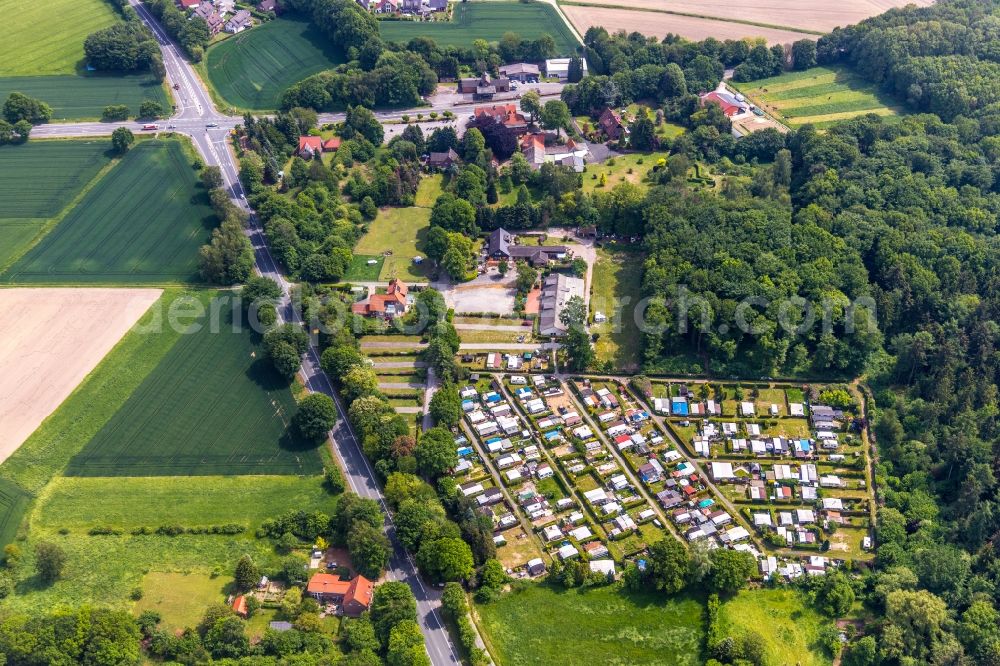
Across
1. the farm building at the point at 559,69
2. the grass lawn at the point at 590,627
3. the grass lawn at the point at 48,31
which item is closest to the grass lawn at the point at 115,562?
the grass lawn at the point at 590,627

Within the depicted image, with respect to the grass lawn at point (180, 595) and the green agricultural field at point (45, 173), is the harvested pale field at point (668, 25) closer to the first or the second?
the green agricultural field at point (45, 173)

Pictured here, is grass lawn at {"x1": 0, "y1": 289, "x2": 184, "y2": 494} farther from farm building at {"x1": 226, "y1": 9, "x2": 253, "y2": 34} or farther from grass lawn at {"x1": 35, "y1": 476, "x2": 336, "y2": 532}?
farm building at {"x1": 226, "y1": 9, "x2": 253, "y2": 34}

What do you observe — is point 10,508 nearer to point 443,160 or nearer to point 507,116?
point 443,160

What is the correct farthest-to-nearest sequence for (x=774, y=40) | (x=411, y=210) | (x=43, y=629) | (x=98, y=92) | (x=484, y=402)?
1. (x=774, y=40)
2. (x=98, y=92)
3. (x=411, y=210)
4. (x=484, y=402)
5. (x=43, y=629)

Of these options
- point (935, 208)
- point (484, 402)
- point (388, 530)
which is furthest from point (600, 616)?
point (935, 208)

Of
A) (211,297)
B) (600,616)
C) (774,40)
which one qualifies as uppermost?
(774,40)

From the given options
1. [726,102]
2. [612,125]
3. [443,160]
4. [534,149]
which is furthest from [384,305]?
[726,102]

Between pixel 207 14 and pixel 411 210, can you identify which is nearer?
pixel 411 210

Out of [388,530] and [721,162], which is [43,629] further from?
[721,162]
